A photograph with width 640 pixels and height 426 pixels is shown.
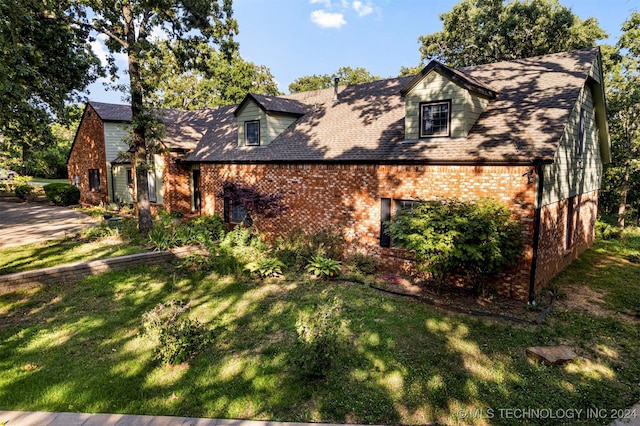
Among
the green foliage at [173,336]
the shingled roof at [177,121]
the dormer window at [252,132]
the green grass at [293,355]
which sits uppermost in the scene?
the shingled roof at [177,121]

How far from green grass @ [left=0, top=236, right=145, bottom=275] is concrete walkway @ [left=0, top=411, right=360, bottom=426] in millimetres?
7132

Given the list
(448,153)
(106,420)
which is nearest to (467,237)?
(448,153)

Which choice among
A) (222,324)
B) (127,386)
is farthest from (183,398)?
(222,324)

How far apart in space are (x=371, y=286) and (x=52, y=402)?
24.6 feet

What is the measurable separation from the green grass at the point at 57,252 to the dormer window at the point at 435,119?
1066cm

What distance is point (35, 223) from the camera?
18344mm

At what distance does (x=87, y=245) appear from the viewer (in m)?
13.6

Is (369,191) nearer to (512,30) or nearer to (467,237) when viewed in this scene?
(467,237)

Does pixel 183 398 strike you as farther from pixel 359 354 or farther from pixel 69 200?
pixel 69 200

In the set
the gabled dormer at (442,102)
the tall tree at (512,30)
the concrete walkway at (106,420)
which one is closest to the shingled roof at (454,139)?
the gabled dormer at (442,102)

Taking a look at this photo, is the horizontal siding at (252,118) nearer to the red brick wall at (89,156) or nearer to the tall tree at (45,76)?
the tall tree at (45,76)

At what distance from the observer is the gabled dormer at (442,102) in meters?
10.5

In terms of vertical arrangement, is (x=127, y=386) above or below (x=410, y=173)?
below

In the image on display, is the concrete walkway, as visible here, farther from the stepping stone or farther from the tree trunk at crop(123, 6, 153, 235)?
the tree trunk at crop(123, 6, 153, 235)
